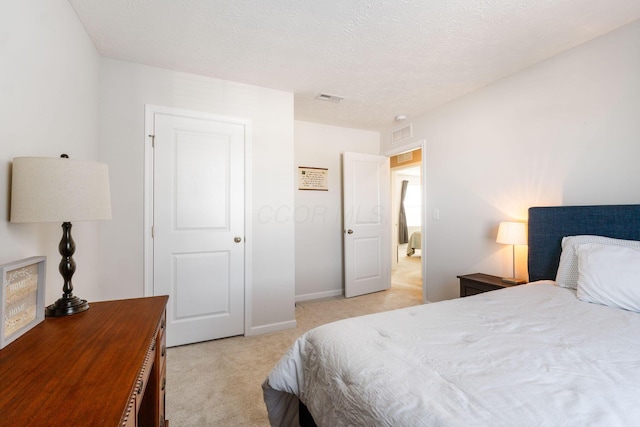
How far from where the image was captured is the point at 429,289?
138 inches

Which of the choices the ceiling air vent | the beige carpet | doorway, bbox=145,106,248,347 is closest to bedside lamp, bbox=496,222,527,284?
the beige carpet

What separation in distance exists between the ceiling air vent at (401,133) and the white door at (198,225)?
7.33 feet

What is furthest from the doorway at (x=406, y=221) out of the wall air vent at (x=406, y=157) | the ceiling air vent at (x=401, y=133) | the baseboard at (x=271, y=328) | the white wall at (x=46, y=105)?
the white wall at (x=46, y=105)

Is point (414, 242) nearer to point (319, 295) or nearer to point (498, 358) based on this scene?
point (319, 295)

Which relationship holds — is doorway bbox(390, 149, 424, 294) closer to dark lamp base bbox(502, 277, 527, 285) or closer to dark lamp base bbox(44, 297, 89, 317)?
dark lamp base bbox(502, 277, 527, 285)

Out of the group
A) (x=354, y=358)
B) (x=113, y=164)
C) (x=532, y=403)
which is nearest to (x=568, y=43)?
(x=532, y=403)

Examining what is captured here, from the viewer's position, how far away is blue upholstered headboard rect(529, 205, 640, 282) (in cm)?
182

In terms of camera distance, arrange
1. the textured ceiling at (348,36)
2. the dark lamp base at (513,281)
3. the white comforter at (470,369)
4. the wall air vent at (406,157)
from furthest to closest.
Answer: the wall air vent at (406,157) < the dark lamp base at (513,281) < the textured ceiling at (348,36) < the white comforter at (470,369)

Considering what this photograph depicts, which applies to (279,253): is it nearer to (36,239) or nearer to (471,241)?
(36,239)

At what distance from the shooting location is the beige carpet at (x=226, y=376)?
5.35 feet

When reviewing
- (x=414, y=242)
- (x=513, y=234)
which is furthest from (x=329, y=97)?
(x=414, y=242)

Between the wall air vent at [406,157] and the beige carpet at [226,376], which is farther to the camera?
the wall air vent at [406,157]

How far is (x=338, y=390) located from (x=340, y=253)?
3122 millimetres

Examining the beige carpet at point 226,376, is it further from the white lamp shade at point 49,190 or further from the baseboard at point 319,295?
the white lamp shade at point 49,190
